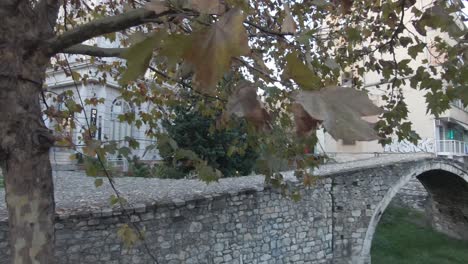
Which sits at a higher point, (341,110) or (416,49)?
(416,49)

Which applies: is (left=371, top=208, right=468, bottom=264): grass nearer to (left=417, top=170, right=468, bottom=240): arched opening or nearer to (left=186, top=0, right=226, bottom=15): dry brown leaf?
(left=417, top=170, right=468, bottom=240): arched opening

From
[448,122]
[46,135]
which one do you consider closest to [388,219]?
[448,122]

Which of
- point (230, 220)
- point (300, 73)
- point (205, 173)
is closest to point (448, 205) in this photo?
point (230, 220)

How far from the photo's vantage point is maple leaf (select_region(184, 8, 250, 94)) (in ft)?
2.06

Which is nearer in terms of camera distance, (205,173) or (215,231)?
(205,173)

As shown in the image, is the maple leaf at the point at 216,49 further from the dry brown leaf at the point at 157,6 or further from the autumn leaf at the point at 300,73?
the dry brown leaf at the point at 157,6

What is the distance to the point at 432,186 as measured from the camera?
14.8 m

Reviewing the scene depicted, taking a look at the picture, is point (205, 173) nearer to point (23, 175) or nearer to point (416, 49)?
point (23, 175)

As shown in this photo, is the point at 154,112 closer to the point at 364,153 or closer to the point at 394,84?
the point at 394,84

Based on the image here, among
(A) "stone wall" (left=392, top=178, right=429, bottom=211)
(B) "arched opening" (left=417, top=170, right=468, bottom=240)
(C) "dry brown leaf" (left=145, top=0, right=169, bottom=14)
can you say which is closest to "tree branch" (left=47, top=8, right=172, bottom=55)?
(C) "dry brown leaf" (left=145, top=0, right=169, bottom=14)

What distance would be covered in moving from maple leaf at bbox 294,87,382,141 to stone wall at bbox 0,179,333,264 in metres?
3.92

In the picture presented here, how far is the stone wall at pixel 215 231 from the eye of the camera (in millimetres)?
4305

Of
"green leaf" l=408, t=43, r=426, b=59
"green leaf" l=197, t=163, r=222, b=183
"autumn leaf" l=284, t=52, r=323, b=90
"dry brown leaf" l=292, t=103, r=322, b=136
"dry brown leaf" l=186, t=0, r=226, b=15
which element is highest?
"green leaf" l=408, t=43, r=426, b=59

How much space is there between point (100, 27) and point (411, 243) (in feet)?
45.6
